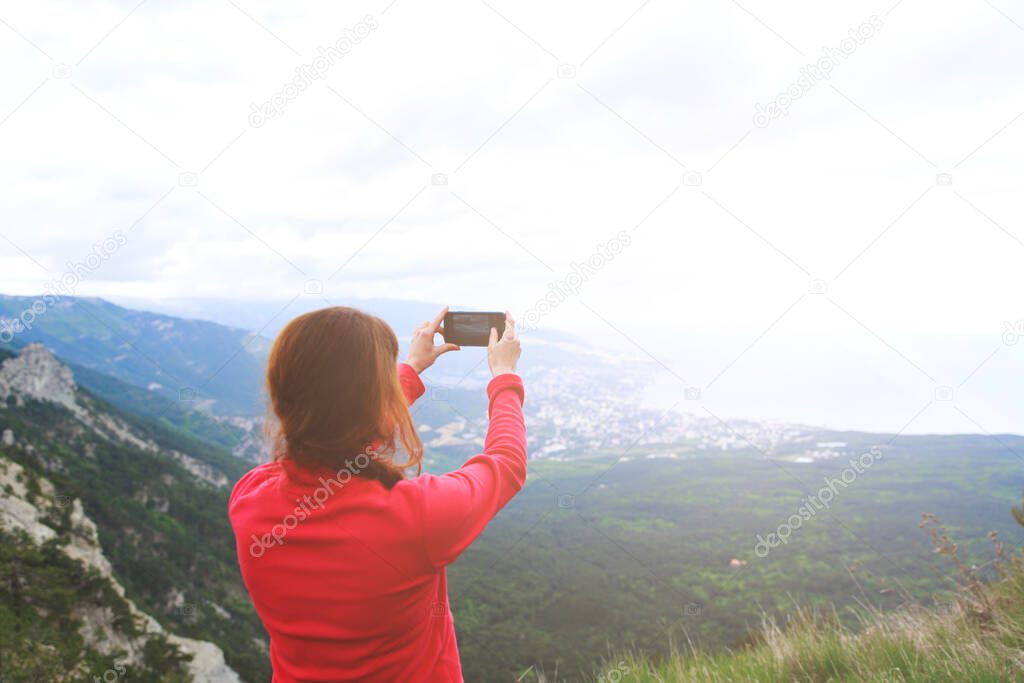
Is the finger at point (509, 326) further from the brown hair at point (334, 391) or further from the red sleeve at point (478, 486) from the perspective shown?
the brown hair at point (334, 391)

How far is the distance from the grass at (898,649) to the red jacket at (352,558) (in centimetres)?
232

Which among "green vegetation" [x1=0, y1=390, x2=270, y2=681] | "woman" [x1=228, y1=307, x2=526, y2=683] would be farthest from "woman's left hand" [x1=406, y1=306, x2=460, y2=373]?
"green vegetation" [x1=0, y1=390, x2=270, y2=681]

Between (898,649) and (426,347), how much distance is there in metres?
2.96

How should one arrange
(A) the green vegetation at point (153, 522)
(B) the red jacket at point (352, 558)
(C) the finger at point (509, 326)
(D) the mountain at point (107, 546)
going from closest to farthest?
1. (B) the red jacket at point (352, 558)
2. (C) the finger at point (509, 326)
3. (D) the mountain at point (107, 546)
4. (A) the green vegetation at point (153, 522)

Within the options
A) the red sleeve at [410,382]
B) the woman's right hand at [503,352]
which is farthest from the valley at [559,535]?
the woman's right hand at [503,352]

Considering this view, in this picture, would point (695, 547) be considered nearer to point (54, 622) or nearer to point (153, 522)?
point (153, 522)

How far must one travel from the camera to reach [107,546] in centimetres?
3095

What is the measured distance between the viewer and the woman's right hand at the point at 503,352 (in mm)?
1748

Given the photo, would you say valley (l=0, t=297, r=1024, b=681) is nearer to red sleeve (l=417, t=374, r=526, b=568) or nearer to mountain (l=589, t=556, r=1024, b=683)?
mountain (l=589, t=556, r=1024, b=683)

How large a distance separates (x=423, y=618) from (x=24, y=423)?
5158 centimetres

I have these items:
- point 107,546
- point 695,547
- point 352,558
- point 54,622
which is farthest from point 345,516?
point 695,547

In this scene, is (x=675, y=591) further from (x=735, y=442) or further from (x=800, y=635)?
(x=735, y=442)

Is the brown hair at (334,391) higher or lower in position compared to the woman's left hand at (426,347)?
lower

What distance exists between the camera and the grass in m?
2.39
